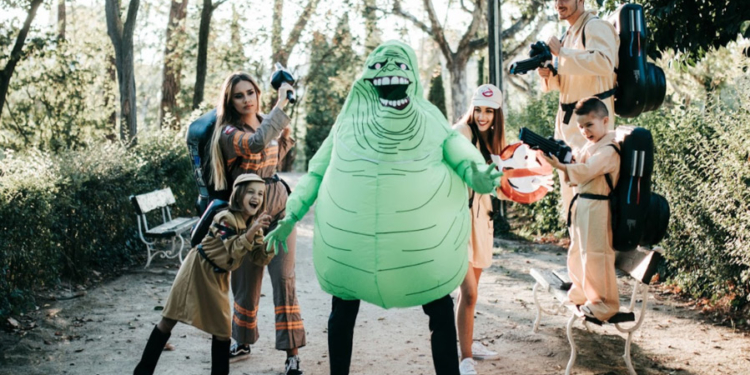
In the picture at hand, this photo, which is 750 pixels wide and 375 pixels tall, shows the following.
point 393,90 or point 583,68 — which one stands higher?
point 583,68

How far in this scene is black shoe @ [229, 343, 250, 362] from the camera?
5098mm

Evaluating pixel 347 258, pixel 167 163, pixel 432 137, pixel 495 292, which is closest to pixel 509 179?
pixel 432 137

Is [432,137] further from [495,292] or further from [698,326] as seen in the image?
[495,292]

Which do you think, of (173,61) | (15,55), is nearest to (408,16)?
(173,61)

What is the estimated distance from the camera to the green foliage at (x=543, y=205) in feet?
36.3

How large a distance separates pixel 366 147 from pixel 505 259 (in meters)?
6.81

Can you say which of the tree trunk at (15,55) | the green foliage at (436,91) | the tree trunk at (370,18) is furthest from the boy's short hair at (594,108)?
the green foliage at (436,91)

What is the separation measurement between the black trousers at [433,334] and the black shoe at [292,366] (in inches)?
43.2

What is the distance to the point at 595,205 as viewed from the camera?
13.9 feet

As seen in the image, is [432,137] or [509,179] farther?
[509,179]

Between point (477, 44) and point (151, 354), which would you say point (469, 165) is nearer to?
point (151, 354)

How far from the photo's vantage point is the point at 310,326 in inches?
250

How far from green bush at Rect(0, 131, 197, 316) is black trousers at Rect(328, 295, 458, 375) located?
3.38 meters

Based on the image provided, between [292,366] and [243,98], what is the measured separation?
1863mm
